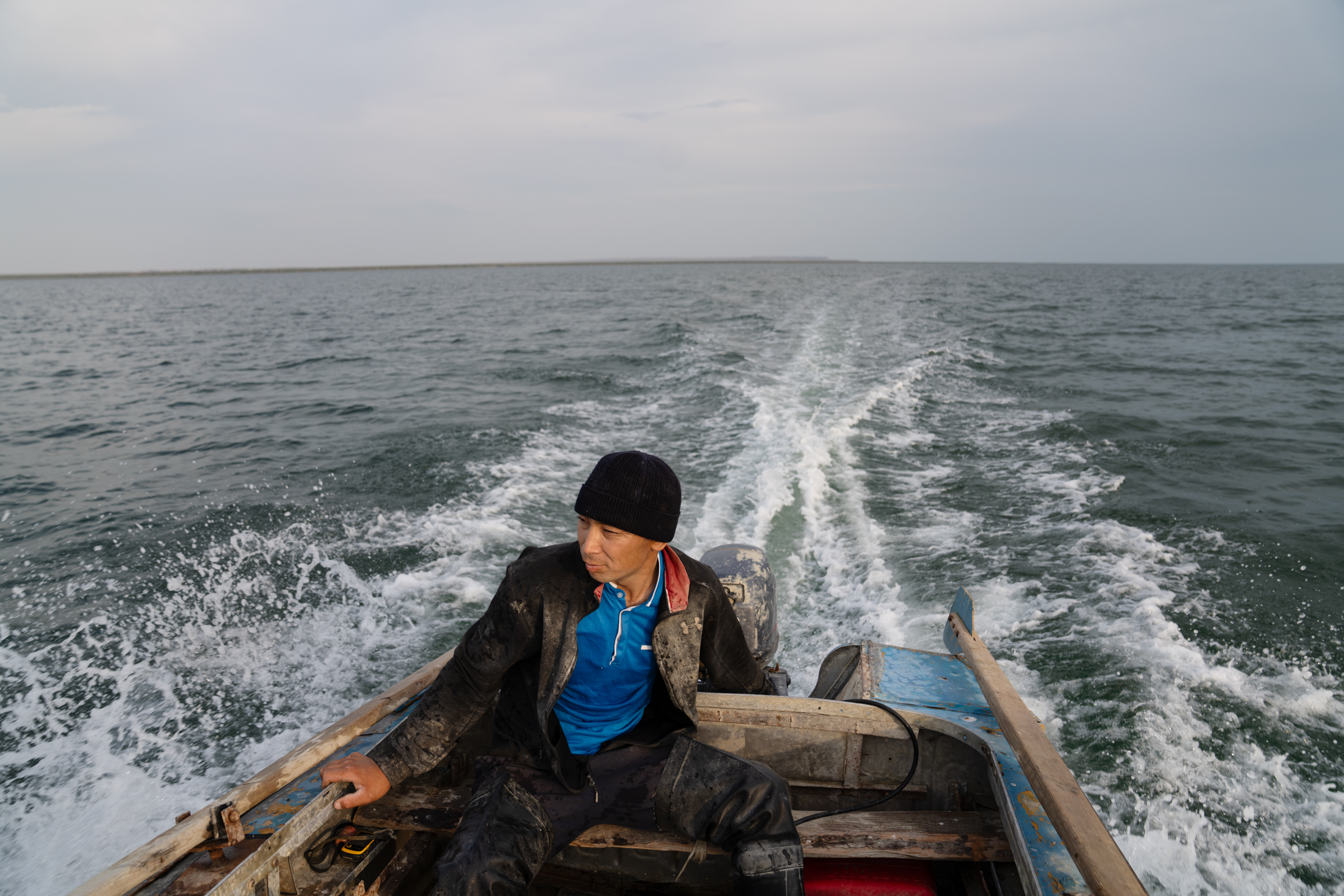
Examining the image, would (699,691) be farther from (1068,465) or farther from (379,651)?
(1068,465)

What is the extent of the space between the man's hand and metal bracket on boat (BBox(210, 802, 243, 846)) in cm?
26

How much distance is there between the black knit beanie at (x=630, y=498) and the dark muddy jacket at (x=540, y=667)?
0.84 feet

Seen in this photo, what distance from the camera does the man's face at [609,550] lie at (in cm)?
217

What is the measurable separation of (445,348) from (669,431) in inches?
491

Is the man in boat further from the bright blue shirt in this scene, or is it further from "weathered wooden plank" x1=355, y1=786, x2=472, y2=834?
"weathered wooden plank" x1=355, y1=786, x2=472, y2=834

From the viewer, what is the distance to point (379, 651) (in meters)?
5.56

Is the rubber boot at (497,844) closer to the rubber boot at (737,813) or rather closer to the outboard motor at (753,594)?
the rubber boot at (737,813)

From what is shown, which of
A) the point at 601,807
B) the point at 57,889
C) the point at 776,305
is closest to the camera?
the point at 601,807

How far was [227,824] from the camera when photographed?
221cm

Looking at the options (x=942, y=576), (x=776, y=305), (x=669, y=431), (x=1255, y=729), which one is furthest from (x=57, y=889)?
(x=776, y=305)

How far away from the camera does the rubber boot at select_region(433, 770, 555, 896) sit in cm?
204

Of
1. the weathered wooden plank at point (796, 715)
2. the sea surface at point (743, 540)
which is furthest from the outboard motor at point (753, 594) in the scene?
the sea surface at point (743, 540)

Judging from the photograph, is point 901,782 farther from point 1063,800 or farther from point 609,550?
point 609,550

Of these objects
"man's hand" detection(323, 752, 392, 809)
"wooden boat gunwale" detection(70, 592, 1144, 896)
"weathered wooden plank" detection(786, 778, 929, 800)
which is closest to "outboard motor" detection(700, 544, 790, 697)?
"wooden boat gunwale" detection(70, 592, 1144, 896)
